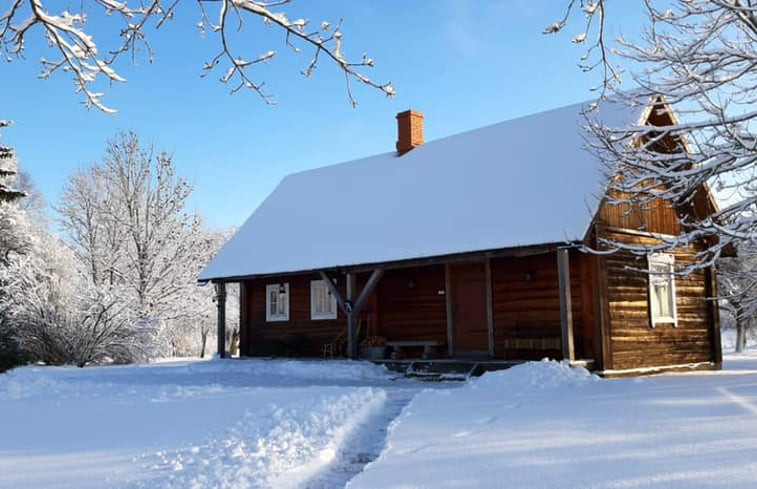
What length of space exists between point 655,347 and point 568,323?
356cm

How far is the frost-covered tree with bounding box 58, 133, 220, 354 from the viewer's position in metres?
32.2

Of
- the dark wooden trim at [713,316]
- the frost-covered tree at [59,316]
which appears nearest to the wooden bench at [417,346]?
the dark wooden trim at [713,316]

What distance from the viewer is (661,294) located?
16.9 metres

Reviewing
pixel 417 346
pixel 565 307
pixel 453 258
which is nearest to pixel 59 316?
pixel 417 346

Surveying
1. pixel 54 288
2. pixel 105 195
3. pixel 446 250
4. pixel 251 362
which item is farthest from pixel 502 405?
pixel 105 195

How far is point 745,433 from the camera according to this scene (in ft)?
23.2

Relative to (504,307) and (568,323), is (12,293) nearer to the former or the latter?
(504,307)

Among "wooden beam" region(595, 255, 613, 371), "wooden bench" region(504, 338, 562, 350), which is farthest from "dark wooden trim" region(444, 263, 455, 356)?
"wooden beam" region(595, 255, 613, 371)

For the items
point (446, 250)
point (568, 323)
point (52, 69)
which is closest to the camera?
point (52, 69)

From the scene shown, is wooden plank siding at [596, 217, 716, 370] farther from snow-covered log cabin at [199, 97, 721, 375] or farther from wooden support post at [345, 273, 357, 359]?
wooden support post at [345, 273, 357, 359]

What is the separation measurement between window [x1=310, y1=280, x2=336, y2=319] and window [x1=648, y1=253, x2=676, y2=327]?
8.15 metres

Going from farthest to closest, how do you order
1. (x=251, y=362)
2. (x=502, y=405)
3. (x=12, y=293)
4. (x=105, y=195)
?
1. (x=105, y=195)
2. (x=12, y=293)
3. (x=251, y=362)
4. (x=502, y=405)

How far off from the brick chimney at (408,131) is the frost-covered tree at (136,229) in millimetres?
14569

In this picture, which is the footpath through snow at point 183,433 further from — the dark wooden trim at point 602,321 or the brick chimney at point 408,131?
the brick chimney at point 408,131
